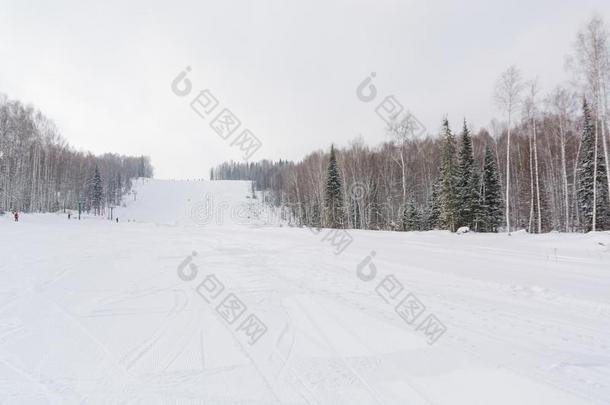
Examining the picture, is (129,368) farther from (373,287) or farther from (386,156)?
(386,156)

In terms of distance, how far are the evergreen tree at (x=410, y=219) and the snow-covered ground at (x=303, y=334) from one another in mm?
20986

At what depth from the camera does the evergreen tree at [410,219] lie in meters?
29.9

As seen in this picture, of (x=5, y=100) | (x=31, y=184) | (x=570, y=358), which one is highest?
(x=5, y=100)

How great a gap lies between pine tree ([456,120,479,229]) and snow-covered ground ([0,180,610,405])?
19027 millimetres

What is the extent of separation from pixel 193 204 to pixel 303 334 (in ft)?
296

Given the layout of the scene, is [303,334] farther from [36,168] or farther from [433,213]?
[36,168]

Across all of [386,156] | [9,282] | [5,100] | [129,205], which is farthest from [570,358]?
[129,205]

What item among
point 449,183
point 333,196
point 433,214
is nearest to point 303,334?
point 449,183

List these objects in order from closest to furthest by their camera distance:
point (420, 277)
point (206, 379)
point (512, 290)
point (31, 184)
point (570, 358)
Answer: point (206, 379) → point (570, 358) → point (512, 290) → point (420, 277) → point (31, 184)

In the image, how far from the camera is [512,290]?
6.36m

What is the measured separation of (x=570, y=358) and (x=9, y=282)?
9456mm

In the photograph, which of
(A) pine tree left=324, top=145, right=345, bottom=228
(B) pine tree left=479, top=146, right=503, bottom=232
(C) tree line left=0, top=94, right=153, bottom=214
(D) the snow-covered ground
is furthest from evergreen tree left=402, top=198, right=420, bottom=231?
(C) tree line left=0, top=94, right=153, bottom=214

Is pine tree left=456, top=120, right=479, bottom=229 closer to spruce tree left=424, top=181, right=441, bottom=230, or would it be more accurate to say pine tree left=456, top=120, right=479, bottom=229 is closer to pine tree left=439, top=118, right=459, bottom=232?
pine tree left=439, top=118, right=459, bottom=232

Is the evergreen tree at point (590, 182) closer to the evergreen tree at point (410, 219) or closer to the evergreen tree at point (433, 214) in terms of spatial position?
the evergreen tree at point (433, 214)
